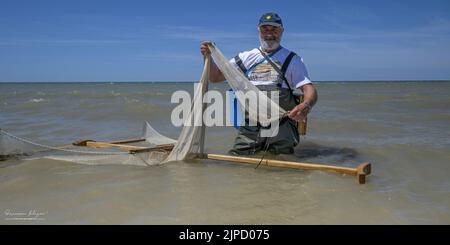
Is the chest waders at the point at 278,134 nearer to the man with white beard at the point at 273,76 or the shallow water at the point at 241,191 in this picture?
the man with white beard at the point at 273,76

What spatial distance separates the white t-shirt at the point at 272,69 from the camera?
194 inches

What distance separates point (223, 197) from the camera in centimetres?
368

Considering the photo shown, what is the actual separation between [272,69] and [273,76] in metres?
0.09

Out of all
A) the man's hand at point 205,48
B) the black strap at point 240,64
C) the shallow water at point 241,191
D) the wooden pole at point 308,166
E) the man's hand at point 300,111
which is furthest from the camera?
the black strap at point 240,64

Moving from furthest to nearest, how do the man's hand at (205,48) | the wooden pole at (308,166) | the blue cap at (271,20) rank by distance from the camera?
1. the man's hand at (205,48)
2. the blue cap at (271,20)
3. the wooden pole at (308,166)

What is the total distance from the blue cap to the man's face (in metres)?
0.06

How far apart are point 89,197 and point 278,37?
282 centimetres

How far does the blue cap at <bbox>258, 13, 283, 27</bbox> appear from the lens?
15.9 ft

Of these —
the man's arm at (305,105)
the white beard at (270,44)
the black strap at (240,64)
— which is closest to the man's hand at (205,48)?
the black strap at (240,64)

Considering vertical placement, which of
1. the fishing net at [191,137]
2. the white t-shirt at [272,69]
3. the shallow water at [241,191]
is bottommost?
the shallow water at [241,191]

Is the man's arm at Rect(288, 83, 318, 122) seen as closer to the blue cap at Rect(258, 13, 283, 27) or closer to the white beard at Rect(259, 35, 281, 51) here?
the white beard at Rect(259, 35, 281, 51)

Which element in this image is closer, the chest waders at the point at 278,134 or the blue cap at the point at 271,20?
the blue cap at the point at 271,20

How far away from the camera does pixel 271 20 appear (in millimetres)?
4848

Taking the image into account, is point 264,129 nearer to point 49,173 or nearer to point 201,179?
point 201,179
